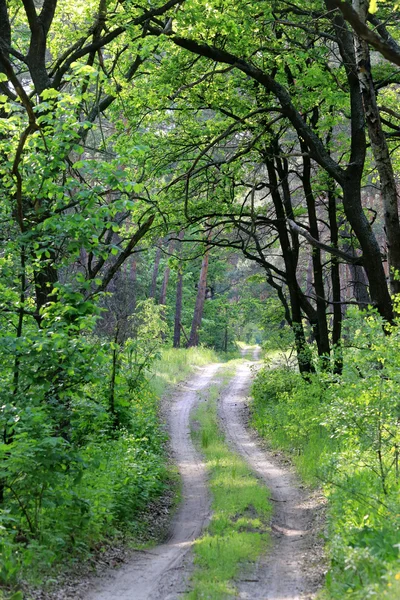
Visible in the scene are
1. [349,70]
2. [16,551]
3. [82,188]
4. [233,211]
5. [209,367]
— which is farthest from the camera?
[209,367]

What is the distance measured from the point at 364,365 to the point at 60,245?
3.84 meters

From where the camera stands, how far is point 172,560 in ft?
24.2

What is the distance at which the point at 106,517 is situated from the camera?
7762 millimetres

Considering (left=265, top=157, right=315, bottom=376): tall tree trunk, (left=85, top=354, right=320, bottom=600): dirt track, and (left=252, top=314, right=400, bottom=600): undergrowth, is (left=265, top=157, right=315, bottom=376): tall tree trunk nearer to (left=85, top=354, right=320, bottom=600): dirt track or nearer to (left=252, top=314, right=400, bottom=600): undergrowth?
(left=85, top=354, right=320, bottom=600): dirt track

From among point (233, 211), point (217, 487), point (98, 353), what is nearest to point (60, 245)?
point (98, 353)

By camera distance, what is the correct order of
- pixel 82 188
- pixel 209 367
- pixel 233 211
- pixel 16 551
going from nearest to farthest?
pixel 16 551
pixel 82 188
pixel 233 211
pixel 209 367

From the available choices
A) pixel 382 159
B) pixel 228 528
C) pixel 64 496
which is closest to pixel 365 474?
pixel 228 528

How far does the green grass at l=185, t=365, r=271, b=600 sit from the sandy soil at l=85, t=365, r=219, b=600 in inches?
7.2

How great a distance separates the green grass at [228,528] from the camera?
645cm

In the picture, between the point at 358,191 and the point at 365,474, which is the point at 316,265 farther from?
the point at 365,474

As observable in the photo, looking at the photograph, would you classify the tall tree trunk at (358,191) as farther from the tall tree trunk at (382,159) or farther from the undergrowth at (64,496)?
the undergrowth at (64,496)

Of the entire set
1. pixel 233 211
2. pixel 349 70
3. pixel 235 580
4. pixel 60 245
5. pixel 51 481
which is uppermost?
pixel 349 70

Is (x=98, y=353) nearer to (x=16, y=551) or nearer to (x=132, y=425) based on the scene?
(x=16, y=551)

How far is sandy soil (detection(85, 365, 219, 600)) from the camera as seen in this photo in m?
6.33
